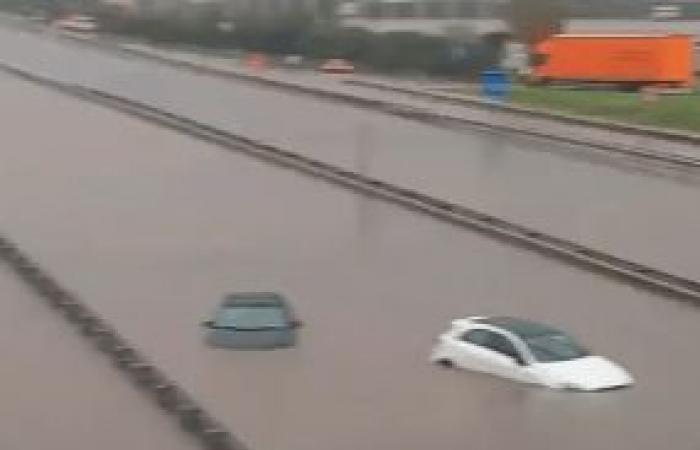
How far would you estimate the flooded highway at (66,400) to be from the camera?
58.3 ft

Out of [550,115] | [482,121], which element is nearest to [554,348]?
[482,121]

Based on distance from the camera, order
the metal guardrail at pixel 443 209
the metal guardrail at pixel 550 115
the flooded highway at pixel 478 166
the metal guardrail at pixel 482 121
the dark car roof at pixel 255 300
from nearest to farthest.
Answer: the dark car roof at pixel 255 300 → the metal guardrail at pixel 443 209 → the flooded highway at pixel 478 166 → the metal guardrail at pixel 482 121 → the metal guardrail at pixel 550 115

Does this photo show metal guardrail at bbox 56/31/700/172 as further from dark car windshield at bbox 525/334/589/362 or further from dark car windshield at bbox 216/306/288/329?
dark car windshield at bbox 525/334/589/362

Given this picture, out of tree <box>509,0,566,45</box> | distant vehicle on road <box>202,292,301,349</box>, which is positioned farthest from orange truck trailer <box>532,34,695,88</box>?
distant vehicle on road <box>202,292,301,349</box>

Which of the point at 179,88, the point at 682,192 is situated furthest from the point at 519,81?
the point at 682,192

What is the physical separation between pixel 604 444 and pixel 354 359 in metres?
4.48

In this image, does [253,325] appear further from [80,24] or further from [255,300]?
[80,24]

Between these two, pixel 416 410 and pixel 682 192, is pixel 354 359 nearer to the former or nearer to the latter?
pixel 416 410

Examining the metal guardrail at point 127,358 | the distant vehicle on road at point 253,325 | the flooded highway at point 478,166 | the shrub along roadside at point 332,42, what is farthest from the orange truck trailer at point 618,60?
the distant vehicle on road at point 253,325

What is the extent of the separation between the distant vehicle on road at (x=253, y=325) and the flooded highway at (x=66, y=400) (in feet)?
5.10

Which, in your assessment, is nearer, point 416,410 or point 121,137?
point 416,410

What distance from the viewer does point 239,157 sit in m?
A: 40.6

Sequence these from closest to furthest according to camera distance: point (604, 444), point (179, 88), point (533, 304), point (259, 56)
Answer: point (604, 444) < point (533, 304) < point (179, 88) < point (259, 56)

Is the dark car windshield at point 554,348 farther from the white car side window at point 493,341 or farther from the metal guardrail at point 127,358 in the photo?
the metal guardrail at point 127,358
